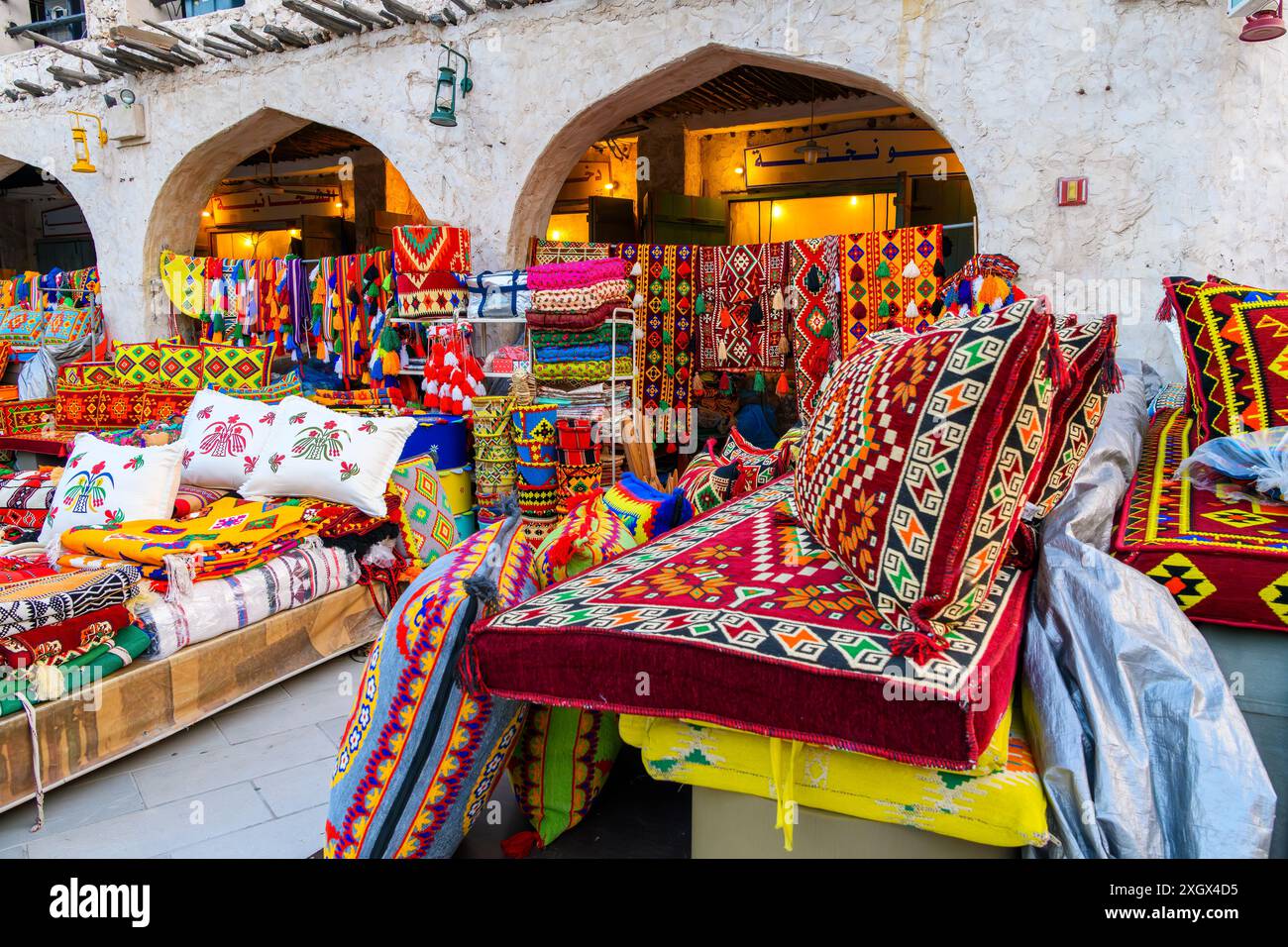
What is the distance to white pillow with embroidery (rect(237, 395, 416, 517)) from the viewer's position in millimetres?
3637

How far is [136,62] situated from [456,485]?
496cm

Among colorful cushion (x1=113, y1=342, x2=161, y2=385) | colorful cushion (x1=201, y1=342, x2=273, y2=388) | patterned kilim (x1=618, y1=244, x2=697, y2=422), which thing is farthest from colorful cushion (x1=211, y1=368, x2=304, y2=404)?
patterned kilim (x1=618, y1=244, x2=697, y2=422)

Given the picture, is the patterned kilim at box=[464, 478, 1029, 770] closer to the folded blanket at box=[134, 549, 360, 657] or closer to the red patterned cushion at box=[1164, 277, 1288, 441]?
the red patterned cushion at box=[1164, 277, 1288, 441]

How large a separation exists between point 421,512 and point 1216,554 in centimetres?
342

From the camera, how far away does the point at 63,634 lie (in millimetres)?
2473

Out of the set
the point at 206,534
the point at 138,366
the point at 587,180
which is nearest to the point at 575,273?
the point at 206,534

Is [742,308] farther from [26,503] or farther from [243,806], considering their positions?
[243,806]

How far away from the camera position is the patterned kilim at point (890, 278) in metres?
4.94

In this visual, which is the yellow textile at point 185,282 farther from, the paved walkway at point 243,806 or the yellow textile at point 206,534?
the paved walkway at point 243,806

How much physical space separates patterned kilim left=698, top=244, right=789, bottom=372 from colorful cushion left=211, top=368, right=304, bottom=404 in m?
2.71

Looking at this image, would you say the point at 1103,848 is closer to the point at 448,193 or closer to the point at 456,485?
the point at 456,485

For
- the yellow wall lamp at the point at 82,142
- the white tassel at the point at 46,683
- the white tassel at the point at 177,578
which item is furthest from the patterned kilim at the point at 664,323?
the yellow wall lamp at the point at 82,142

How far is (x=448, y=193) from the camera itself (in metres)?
6.19
